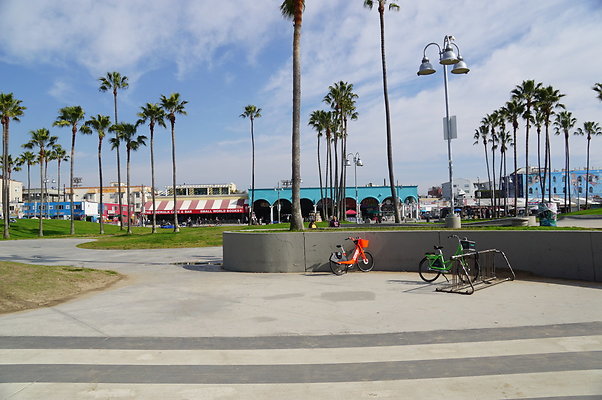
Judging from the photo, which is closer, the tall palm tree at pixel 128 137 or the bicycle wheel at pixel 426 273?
the bicycle wheel at pixel 426 273

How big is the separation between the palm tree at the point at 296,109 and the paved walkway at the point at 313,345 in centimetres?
571

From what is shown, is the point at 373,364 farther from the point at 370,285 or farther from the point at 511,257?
the point at 511,257

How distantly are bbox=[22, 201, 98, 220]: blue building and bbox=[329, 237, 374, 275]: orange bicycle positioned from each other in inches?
3852

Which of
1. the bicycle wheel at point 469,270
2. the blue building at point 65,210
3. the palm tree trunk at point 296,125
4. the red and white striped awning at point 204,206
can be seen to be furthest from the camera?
the blue building at point 65,210

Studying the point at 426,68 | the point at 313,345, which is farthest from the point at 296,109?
the point at 313,345

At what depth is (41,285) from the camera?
10.4m

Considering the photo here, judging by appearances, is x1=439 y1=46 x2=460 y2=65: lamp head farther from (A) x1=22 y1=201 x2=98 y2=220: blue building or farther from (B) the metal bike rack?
(A) x1=22 y1=201 x2=98 y2=220: blue building

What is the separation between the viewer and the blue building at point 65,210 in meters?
97.1

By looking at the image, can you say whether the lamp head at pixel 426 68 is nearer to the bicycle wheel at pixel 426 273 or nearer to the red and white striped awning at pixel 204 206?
the bicycle wheel at pixel 426 273

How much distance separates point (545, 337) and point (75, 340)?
22.6 ft

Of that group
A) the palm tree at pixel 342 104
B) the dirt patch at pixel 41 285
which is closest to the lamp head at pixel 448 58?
the dirt patch at pixel 41 285

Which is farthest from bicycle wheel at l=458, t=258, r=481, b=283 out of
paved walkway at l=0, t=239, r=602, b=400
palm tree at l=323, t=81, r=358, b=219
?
palm tree at l=323, t=81, r=358, b=219

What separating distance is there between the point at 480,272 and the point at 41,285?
11.2m

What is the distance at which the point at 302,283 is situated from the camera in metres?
11.4
